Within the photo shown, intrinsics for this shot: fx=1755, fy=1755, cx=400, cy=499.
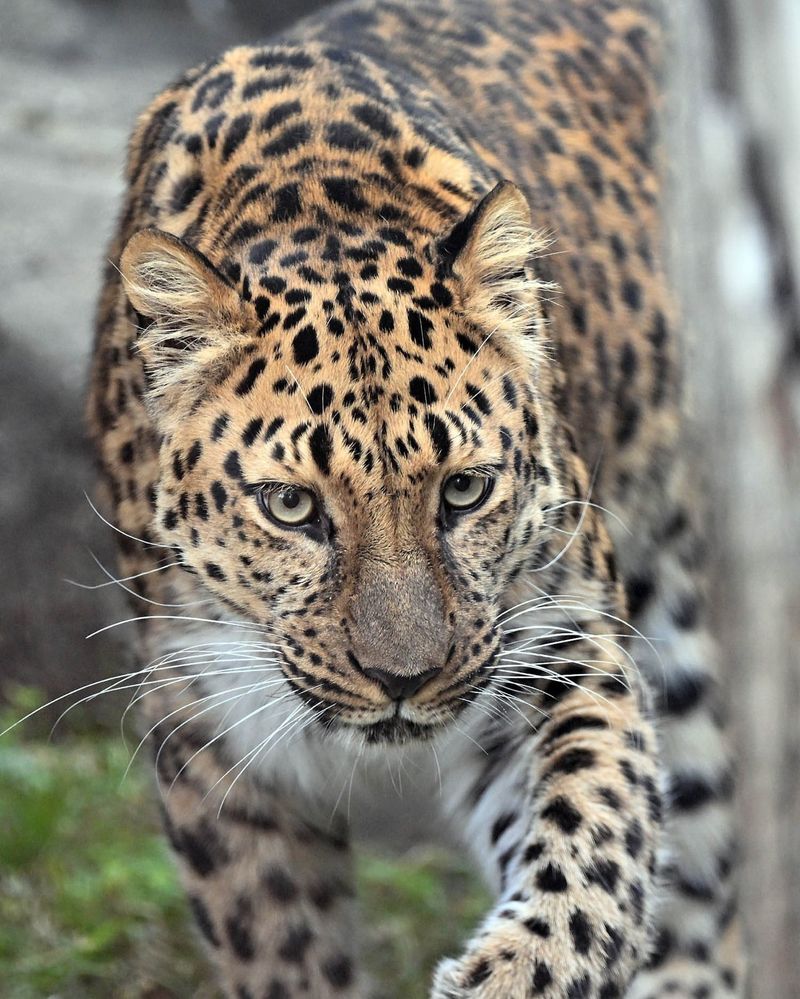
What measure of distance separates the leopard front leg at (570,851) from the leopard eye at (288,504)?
1.05 meters

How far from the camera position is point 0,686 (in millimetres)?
8203

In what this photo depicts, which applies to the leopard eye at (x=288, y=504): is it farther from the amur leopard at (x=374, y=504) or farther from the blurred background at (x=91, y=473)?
the blurred background at (x=91, y=473)

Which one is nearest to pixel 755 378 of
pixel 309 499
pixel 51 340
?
pixel 309 499

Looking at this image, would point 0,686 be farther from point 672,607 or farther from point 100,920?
point 672,607

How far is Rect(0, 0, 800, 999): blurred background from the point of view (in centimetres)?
263

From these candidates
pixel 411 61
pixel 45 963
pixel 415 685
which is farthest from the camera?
pixel 45 963

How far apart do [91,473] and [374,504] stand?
13.4 ft

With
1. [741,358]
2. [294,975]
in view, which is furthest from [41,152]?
[741,358]

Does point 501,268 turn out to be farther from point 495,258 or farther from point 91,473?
point 91,473

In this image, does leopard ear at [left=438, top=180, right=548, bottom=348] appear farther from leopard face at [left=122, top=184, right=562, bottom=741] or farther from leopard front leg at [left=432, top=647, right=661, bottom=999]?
leopard front leg at [left=432, top=647, right=661, bottom=999]

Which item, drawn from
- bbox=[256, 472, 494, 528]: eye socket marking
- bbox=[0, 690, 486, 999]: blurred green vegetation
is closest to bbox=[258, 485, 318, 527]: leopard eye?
bbox=[256, 472, 494, 528]: eye socket marking

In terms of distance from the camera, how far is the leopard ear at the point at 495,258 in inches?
181

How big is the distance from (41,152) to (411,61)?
5.33 m

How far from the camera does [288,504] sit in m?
4.43
